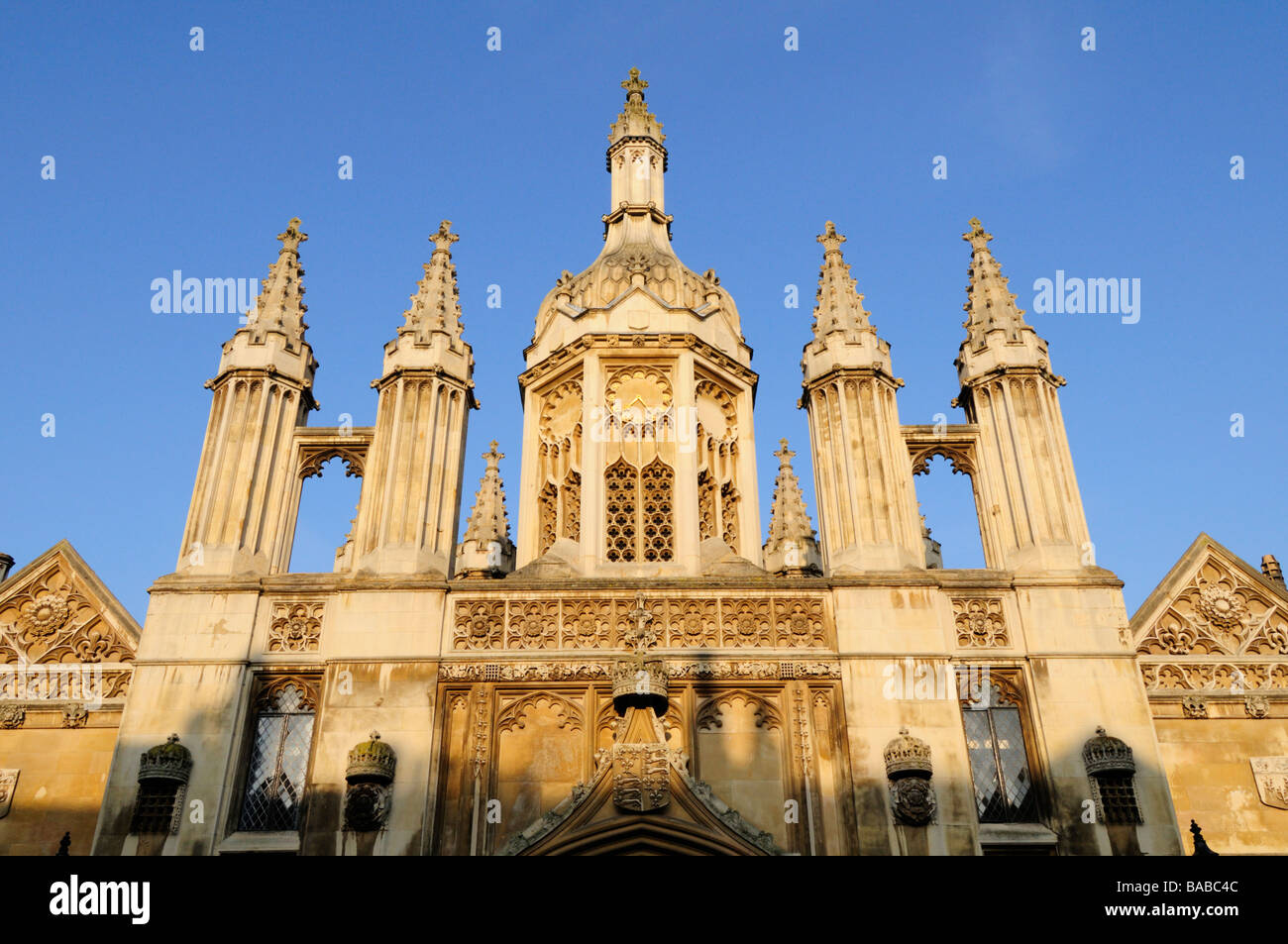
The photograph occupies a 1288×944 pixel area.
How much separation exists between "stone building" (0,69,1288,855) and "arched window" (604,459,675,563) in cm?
5

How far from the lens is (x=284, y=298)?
764 inches

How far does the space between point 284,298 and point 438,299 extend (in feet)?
8.30

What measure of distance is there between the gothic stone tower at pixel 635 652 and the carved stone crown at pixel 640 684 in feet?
0.14

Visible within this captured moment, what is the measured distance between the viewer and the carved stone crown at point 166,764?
1434 cm

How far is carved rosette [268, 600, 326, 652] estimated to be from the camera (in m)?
15.9

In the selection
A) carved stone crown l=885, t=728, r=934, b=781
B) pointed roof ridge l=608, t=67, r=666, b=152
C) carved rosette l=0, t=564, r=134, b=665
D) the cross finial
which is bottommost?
carved stone crown l=885, t=728, r=934, b=781

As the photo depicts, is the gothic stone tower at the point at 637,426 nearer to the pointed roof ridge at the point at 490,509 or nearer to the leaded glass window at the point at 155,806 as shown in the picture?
the pointed roof ridge at the point at 490,509

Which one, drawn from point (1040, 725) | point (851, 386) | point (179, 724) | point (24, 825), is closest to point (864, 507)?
point (851, 386)

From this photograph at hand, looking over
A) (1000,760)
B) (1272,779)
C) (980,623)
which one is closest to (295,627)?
(980,623)

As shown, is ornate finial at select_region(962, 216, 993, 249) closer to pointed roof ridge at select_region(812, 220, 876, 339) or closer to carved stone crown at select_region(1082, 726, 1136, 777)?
pointed roof ridge at select_region(812, 220, 876, 339)

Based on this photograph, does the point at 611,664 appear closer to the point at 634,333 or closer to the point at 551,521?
the point at 551,521

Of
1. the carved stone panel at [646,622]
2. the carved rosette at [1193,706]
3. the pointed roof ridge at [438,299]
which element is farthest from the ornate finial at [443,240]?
the carved rosette at [1193,706]

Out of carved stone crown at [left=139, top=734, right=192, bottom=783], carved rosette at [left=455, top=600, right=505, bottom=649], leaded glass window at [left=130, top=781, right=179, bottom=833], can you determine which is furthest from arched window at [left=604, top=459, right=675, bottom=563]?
leaded glass window at [left=130, top=781, right=179, bottom=833]

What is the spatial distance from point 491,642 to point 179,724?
13.4 feet
